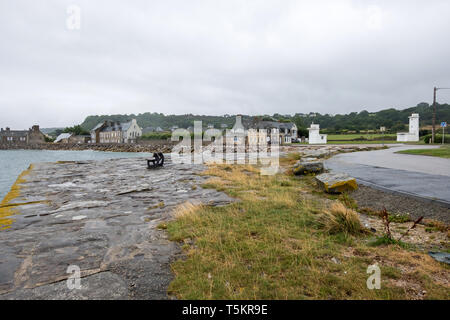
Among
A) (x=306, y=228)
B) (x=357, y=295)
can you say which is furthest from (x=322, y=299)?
(x=306, y=228)

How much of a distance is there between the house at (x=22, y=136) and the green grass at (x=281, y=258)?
117m

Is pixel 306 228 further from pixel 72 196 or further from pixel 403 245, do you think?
pixel 72 196

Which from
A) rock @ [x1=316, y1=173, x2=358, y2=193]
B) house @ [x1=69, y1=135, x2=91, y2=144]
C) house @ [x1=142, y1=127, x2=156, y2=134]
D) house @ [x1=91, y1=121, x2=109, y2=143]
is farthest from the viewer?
house @ [x1=142, y1=127, x2=156, y2=134]

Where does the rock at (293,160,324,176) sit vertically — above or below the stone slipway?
above

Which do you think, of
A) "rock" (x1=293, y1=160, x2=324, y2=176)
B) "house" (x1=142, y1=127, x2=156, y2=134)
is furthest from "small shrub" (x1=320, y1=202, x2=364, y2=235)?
"house" (x1=142, y1=127, x2=156, y2=134)

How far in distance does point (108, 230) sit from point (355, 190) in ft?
23.4

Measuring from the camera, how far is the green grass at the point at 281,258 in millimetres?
2547

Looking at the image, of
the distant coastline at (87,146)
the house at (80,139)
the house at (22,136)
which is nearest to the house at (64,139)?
the house at (80,139)

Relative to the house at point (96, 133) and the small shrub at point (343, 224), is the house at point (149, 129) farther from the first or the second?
the small shrub at point (343, 224)

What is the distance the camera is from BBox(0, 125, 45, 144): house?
312ft

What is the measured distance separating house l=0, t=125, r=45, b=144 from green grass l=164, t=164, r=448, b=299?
384 ft

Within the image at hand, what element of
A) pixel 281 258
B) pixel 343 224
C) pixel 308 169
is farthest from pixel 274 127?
Result: pixel 281 258

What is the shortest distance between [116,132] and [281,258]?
9673 cm

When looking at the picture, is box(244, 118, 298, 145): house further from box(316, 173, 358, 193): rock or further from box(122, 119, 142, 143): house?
box(316, 173, 358, 193): rock
